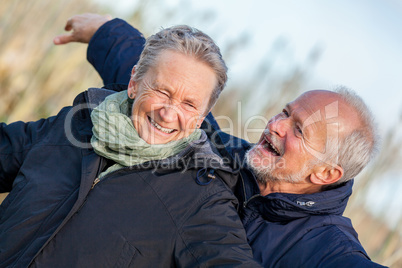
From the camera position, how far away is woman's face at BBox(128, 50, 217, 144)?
1.92m

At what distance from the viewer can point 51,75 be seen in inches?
144

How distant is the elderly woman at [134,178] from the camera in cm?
167

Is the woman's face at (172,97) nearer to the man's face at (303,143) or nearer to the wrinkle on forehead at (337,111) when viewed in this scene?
the man's face at (303,143)

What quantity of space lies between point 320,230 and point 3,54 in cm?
297

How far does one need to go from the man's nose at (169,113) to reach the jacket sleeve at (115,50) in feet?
2.98

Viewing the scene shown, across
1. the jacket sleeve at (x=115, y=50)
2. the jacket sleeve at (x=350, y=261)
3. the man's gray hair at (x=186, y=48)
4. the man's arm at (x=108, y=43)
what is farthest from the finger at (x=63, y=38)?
the jacket sleeve at (x=350, y=261)

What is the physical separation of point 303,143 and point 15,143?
1539mm

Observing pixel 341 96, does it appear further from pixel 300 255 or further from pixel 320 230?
pixel 300 255

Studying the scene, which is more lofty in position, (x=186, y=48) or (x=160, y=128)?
(x=186, y=48)

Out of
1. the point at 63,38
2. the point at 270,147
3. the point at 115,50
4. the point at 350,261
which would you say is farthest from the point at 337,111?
the point at 63,38

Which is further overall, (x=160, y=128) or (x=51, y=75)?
(x=51, y=75)

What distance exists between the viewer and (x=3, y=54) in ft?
11.3

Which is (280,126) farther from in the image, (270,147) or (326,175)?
(326,175)

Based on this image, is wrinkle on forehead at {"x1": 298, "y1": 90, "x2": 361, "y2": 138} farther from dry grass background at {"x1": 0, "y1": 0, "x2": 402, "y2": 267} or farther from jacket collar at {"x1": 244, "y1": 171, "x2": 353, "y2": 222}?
dry grass background at {"x1": 0, "y1": 0, "x2": 402, "y2": 267}
